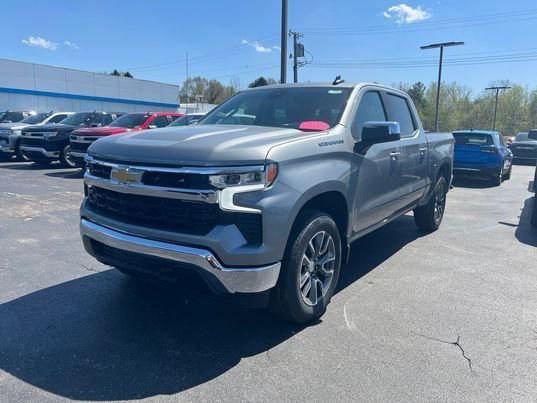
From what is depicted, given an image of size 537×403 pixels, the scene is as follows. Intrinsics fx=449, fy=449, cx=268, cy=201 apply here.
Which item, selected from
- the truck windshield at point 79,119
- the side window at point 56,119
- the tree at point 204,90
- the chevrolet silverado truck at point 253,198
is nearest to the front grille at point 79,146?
the truck windshield at point 79,119

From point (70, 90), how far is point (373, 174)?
141 feet

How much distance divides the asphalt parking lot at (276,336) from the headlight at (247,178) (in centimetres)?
114

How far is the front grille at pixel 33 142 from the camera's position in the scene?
13.8m

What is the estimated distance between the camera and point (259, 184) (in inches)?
116

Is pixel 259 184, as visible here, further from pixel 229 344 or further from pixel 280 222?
pixel 229 344

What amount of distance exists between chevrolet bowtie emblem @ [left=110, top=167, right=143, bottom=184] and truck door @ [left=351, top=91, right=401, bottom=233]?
1808 millimetres

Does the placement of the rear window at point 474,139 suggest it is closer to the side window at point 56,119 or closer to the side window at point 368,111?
the side window at point 368,111

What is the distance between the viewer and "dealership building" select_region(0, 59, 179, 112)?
3678 cm

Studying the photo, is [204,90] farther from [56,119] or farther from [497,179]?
[497,179]

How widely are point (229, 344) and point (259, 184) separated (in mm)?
1221

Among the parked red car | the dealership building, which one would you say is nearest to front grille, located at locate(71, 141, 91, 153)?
the parked red car

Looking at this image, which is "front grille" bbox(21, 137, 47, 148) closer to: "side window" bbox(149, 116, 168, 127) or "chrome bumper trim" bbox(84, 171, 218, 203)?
"side window" bbox(149, 116, 168, 127)

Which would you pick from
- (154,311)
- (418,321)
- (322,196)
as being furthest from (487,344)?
(154,311)

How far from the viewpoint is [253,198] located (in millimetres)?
2900
